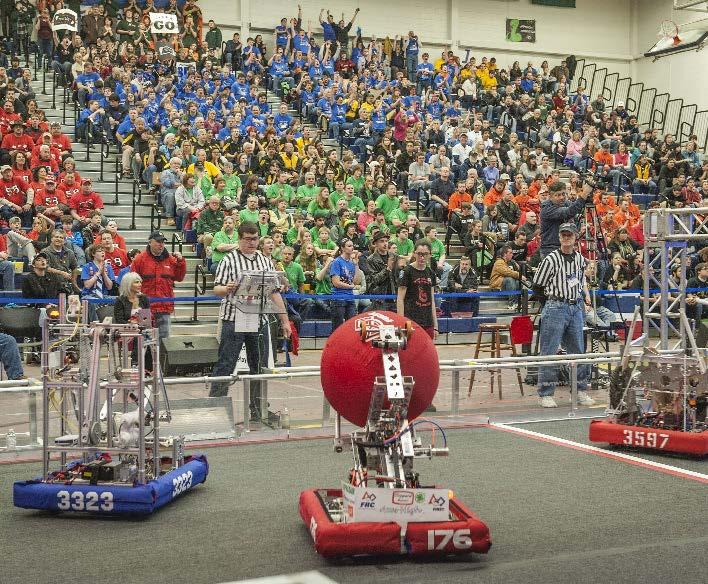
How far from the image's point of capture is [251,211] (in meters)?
18.4

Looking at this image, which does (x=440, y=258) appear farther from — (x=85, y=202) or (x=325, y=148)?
(x=325, y=148)

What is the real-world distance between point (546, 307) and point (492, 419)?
5.14 ft

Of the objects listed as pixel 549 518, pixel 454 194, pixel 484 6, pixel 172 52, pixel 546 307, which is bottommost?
pixel 549 518

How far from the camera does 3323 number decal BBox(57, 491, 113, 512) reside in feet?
23.0

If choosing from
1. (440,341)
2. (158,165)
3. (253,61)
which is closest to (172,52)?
(253,61)

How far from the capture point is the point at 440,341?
60.2ft

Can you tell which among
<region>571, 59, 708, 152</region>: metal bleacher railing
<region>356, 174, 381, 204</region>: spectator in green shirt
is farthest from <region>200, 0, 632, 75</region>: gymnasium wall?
<region>356, 174, 381, 204</region>: spectator in green shirt

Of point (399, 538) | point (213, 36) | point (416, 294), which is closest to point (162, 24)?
point (213, 36)

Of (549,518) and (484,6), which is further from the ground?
(484,6)

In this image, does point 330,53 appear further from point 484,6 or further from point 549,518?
point 549,518

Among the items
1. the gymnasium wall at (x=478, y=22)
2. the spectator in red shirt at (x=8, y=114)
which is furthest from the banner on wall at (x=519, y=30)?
the spectator in red shirt at (x=8, y=114)

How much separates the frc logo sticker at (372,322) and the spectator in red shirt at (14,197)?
12017 mm

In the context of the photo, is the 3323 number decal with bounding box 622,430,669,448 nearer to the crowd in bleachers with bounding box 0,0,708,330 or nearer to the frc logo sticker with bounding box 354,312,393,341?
the frc logo sticker with bounding box 354,312,393,341

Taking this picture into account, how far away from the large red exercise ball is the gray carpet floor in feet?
2.92
